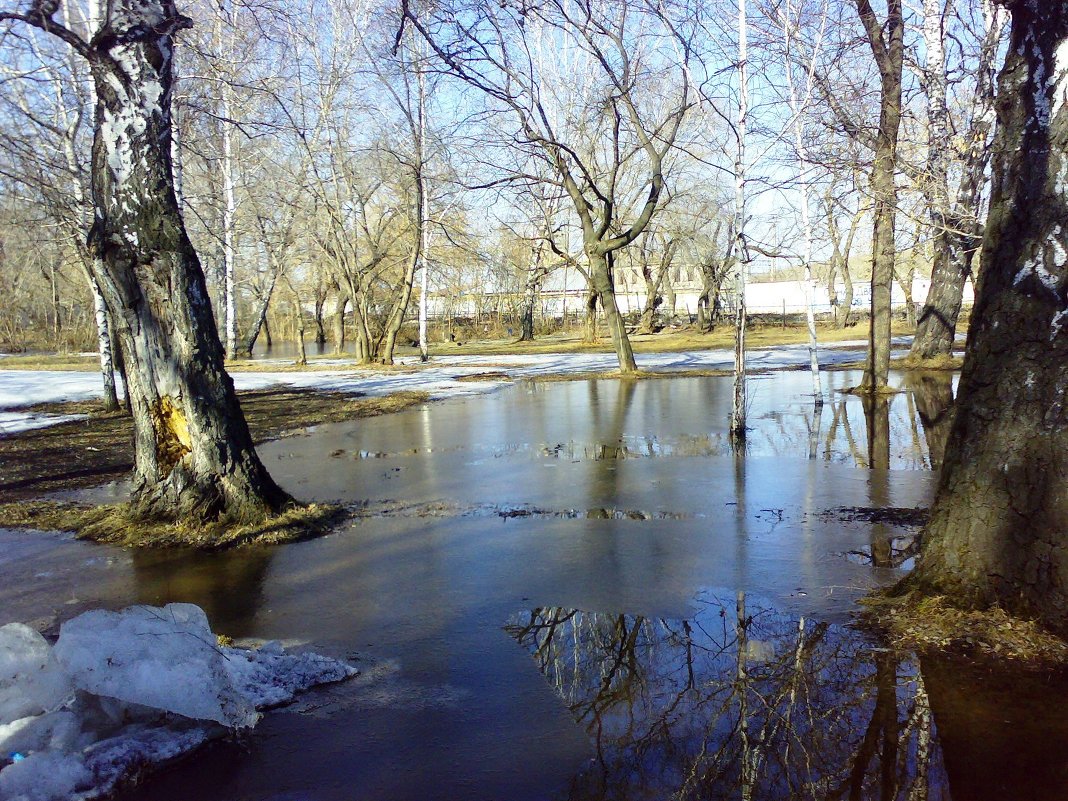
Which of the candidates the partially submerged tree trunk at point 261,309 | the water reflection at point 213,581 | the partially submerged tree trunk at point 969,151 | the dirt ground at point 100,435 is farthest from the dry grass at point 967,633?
the partially submerged tree trunk at point 261,309

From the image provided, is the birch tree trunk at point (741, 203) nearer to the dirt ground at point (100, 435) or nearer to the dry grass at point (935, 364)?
the dirt ground at point (100, 435)

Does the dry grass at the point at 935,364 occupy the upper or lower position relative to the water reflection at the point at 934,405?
upper

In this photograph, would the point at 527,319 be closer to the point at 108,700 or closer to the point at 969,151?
the point at 969,151

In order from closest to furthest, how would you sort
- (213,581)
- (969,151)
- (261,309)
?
(213,581) → (969,151) → (261,309)


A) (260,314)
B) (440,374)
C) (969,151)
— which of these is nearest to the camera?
(969,151)

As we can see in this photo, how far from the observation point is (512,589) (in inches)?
231

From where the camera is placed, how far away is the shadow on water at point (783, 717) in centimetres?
331

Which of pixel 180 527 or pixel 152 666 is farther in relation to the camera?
pixel 180 527

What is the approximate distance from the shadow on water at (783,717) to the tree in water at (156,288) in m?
3.93

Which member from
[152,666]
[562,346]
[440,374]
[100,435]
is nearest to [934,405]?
[100,435]

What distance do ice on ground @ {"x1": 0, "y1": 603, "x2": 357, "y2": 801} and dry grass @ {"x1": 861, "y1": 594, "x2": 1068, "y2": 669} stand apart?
11.2 feet

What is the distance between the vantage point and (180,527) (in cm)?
750

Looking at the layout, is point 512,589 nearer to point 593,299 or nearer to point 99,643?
point 99,643

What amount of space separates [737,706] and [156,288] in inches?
244
